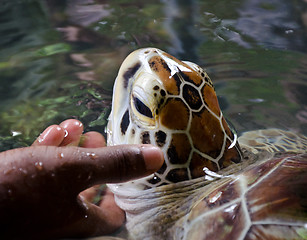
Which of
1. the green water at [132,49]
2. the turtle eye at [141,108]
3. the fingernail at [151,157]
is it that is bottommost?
the green water at [132,49]

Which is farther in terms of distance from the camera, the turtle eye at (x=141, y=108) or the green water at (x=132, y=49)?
the green water at (x=132, y=49)

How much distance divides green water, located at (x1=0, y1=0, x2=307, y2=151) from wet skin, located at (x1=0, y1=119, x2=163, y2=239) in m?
0.79

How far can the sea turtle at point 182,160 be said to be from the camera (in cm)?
71

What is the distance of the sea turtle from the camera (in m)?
0.71

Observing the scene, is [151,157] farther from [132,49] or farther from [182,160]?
[132,49]

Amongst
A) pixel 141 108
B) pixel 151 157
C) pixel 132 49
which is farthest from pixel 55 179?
pixel 132 49

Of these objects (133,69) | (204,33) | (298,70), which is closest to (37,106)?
(133,69)

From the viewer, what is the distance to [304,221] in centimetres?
60

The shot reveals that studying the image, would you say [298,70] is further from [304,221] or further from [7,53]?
[7,53]

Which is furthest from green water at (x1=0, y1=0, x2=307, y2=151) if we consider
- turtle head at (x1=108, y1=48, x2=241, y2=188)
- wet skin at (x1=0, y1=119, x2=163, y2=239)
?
wet skin at (x1=0, y1=119, x2=163, y2=239)

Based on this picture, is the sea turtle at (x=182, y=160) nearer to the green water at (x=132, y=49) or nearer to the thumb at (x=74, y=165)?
the thumb at (x=74, y=165)

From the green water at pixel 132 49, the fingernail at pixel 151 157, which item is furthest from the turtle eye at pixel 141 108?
the green water at pixel 132 49

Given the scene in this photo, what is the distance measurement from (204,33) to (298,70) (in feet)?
2.19

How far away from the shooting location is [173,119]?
85 cm
